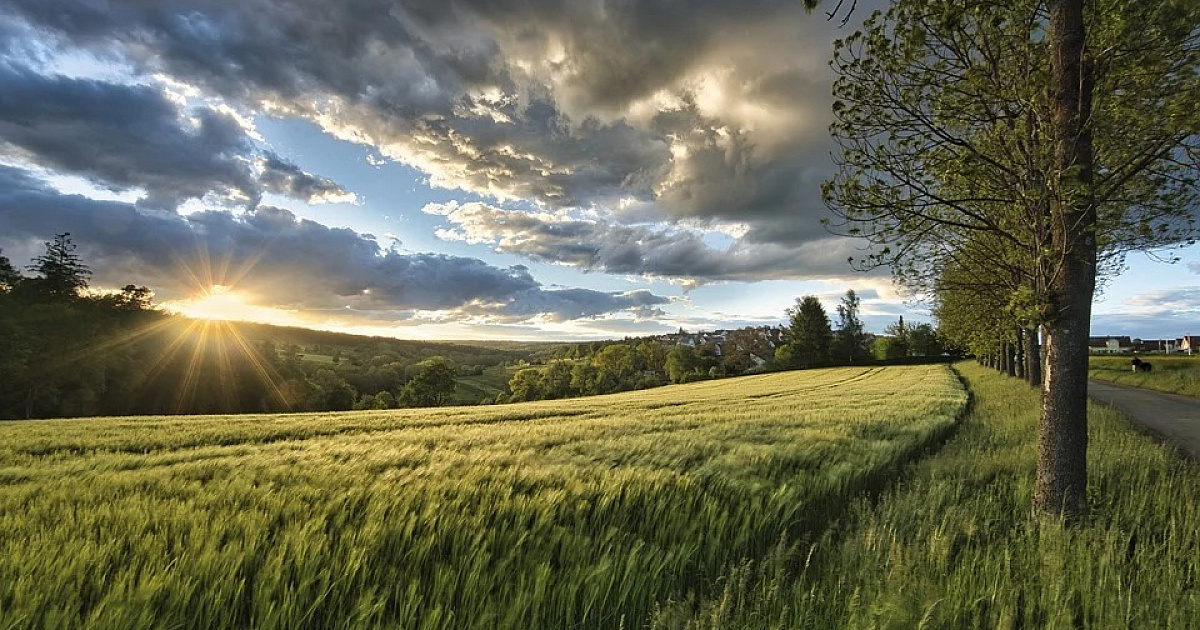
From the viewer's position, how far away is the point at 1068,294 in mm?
5664

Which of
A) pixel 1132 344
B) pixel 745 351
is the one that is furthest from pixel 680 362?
pixel 1132 344

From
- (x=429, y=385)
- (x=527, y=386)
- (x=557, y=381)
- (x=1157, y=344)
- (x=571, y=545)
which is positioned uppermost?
(x=1157, y=344)

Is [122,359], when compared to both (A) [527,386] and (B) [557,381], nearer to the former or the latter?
(A) [527,386]

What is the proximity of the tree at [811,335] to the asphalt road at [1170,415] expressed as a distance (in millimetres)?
→ 86477

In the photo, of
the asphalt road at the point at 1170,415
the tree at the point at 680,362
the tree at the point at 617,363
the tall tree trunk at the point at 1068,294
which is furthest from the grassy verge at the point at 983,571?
the tree at the point at 617,363

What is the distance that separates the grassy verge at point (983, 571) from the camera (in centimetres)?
326

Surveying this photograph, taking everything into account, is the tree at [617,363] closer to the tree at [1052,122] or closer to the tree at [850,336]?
the tree at [850,336]

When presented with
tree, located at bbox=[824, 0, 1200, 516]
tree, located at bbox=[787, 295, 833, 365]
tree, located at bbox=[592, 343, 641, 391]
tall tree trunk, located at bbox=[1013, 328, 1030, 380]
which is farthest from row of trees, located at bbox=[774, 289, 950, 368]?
tree, located at bbox=[824, 0, 1200, 516]

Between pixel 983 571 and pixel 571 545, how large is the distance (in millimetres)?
3238

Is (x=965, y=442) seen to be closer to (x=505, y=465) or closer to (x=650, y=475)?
(x=650, y=475)

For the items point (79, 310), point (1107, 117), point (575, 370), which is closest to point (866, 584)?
point (1107, 117)

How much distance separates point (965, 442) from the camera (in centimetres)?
1150

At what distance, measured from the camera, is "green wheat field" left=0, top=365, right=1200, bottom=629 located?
309cm

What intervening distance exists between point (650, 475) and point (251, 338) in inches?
3771
